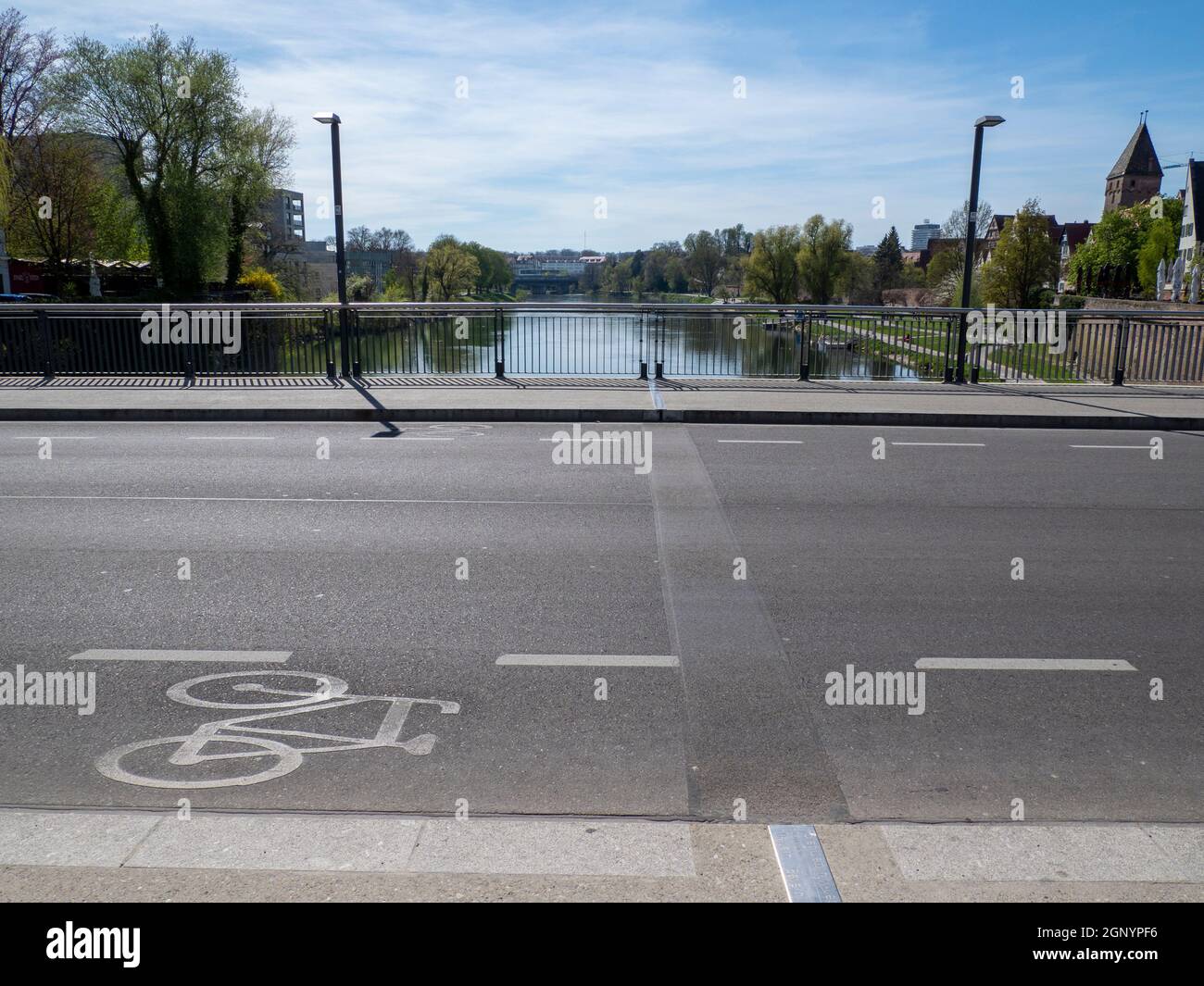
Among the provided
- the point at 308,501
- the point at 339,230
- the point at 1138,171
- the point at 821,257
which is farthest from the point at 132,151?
the point at 1138,171

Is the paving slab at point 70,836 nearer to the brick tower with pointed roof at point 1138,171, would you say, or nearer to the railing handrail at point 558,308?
the railing handrail at point 558,308

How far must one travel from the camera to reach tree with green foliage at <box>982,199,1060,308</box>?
199ft

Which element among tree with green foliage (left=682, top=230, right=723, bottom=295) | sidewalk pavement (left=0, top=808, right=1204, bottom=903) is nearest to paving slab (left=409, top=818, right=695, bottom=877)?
sidewalk pavement (left=0, top=808, right=1204, bottom=903)

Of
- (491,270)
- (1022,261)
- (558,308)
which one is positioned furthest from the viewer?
(491,270)

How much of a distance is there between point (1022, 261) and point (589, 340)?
5226 centimetres

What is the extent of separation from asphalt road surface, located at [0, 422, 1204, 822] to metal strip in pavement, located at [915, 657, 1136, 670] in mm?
26

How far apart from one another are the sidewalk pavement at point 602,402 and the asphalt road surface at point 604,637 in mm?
3832

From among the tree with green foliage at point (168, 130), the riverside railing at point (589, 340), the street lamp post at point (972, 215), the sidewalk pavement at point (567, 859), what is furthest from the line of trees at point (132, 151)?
the sidewalk pavement at point (567, 859)

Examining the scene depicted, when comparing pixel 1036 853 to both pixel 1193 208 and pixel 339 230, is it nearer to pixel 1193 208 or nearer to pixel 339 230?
pixel 339 230

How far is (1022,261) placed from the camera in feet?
201

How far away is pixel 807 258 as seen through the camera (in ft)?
289

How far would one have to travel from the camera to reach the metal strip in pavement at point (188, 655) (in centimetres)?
530

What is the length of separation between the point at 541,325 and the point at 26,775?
50.6 ft
